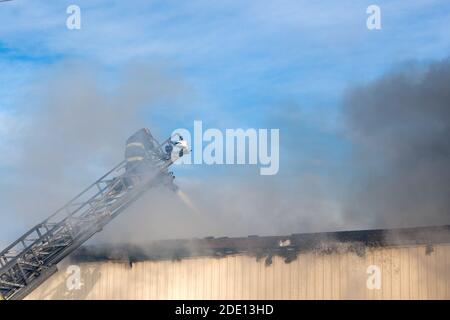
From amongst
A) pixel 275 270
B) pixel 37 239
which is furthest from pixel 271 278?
pixel 37 239

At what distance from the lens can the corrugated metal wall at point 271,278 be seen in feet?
55.2

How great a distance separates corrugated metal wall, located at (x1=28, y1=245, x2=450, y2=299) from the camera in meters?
16.8

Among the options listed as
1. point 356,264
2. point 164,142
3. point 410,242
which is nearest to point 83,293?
point 164,142

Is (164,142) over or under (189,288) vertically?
over

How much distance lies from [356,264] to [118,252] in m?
7.54

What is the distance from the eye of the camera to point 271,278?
18.4m

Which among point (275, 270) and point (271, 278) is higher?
point (275, 270)

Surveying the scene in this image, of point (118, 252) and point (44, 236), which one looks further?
point (118, 252)

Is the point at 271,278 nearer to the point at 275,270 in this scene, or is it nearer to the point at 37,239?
the point at 275,270
